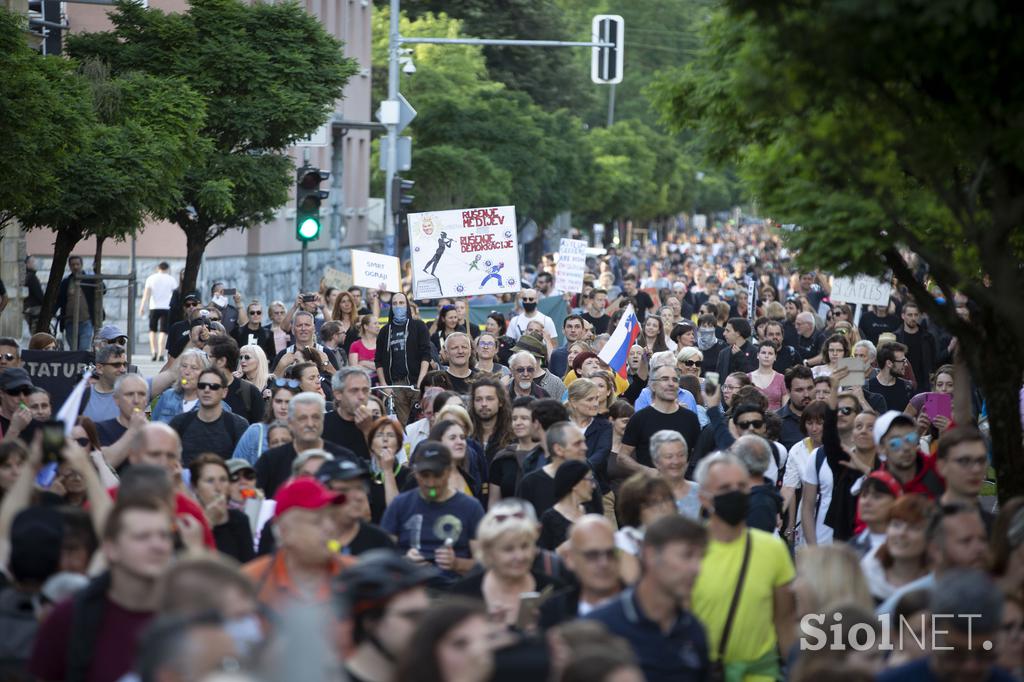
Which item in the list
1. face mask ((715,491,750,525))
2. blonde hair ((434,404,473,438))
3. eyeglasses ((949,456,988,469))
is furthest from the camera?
blonde hair ((434,404,473,438))

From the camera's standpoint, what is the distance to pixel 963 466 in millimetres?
8758

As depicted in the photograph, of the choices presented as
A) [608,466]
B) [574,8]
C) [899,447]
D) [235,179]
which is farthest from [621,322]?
[574,8]

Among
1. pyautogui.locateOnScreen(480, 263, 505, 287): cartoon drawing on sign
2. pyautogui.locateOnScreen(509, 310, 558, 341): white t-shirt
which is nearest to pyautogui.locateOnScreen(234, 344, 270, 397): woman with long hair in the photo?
pyautogui.locateOnScreen(509, 310, 558, 341): white t-shirt

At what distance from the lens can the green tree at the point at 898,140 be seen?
7293mm

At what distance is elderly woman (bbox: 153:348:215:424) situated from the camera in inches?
513

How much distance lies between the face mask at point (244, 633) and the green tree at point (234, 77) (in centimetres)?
2329

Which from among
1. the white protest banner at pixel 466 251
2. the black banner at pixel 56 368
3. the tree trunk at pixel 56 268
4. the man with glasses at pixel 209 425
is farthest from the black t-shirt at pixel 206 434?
the tree trunk at pixel 56 268

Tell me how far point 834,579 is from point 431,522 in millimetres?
2780

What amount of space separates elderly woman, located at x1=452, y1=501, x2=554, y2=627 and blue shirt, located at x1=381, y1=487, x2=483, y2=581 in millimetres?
1538

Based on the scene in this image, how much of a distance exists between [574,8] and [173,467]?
352 ft

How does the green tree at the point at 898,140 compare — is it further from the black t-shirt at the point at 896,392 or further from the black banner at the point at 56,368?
the black banner at the point at 56,368

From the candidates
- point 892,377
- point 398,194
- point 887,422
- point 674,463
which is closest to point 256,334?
point 892,377

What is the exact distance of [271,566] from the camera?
6945 mm

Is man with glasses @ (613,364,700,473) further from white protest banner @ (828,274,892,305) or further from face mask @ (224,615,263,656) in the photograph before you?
white protest banner @ (828,274,892,305)
